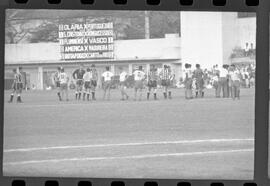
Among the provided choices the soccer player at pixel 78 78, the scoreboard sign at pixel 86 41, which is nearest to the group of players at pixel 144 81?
the soccer player at pixel 78 78

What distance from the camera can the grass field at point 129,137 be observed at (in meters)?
6.66

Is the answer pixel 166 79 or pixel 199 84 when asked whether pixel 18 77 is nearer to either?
pixel 166 79

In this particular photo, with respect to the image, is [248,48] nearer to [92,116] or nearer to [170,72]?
[170,72]

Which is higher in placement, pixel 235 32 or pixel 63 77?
pixel 235 32

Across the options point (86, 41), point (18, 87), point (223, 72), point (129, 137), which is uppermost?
point (86, 41)

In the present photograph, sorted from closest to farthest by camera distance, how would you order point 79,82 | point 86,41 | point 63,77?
point 86,41, point 79,82, point 63,77

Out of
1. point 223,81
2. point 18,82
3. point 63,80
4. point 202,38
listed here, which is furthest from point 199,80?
point 18,82

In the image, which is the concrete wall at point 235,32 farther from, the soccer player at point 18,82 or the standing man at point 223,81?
the soccer player at point 18,82

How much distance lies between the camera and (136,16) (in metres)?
6.49

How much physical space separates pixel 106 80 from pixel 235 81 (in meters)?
1.03

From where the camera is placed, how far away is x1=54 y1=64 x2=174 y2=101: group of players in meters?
6.68

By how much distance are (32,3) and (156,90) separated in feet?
3.93

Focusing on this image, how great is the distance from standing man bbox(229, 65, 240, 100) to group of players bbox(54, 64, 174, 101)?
48cm

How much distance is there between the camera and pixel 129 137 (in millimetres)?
6742
